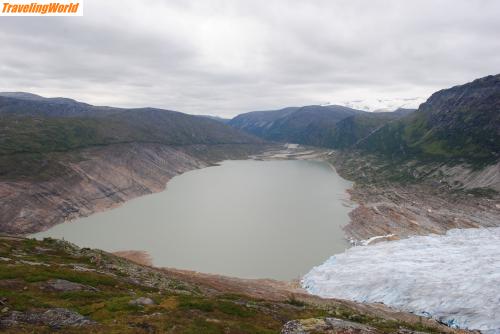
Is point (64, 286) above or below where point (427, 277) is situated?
above

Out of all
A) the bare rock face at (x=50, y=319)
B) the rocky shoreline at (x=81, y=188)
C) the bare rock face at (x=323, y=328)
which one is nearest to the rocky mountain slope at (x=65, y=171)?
the rocky shoreline at (x=81, y=188)

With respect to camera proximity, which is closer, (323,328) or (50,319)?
(50,319)

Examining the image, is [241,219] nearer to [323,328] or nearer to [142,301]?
[142,301]

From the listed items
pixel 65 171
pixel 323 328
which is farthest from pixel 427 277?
pixel 65 171

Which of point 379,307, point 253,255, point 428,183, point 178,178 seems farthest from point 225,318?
point 178,178

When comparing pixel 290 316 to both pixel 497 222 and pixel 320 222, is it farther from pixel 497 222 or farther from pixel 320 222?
pixel 497 222

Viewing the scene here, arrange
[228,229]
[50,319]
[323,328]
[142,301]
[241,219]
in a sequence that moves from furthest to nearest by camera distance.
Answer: [241,219] < [228,229] < [142,301] < [323,328] < [50,319]

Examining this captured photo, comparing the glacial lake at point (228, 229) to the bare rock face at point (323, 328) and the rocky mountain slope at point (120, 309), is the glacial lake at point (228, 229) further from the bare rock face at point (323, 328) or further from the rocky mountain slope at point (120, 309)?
the bare rock face at point (323, 328)
